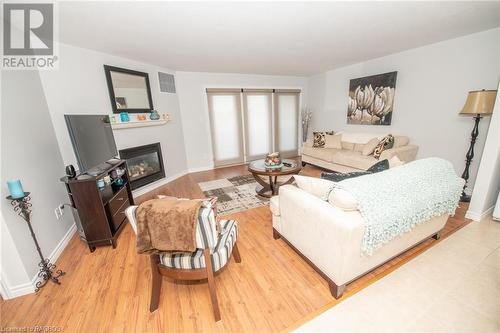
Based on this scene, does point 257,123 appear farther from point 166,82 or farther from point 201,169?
point 166,82

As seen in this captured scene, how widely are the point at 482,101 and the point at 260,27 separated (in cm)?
291

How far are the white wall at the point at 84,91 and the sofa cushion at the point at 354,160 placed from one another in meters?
3.73

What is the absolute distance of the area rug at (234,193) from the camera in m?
3.06

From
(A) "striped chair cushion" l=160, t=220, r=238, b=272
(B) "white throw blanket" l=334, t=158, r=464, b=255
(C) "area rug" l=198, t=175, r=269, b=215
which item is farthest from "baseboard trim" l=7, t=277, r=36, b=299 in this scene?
(B) "white throw blanket" l=334, t=158, r=464, b=255

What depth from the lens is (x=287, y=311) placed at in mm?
1438

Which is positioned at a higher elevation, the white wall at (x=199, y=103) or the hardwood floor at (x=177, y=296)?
the white wall at (x=199, y=103)

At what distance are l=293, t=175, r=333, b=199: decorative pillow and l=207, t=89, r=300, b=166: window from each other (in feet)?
12.1

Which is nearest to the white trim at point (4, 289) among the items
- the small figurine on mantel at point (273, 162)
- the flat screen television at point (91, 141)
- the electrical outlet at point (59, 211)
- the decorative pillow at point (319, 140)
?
the electrical outlet at point (59, 211)

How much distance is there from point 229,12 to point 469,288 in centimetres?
316

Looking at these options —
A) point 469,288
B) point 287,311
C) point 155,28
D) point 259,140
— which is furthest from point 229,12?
point 259,140

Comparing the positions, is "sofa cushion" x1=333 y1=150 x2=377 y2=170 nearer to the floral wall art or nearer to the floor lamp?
the floral wall art

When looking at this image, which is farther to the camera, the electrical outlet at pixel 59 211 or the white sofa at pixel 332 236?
the electrical outlet at pixel 59 211

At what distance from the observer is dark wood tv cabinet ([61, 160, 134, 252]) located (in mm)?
2020

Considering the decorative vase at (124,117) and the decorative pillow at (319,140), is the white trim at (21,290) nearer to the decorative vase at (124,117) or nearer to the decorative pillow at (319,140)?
the decorative vase at (124,117)
